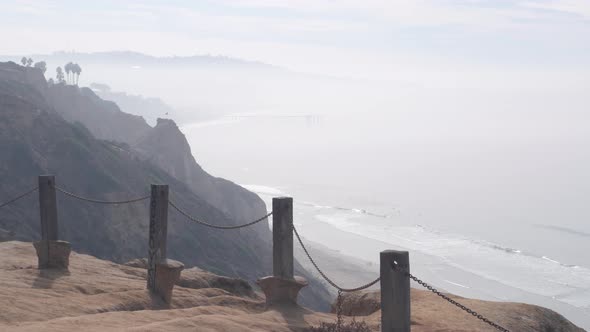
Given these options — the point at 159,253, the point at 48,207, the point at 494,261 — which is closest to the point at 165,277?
the point at 159,253

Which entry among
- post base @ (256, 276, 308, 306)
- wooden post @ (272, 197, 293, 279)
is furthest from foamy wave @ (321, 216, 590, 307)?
wooden post @ (272, 197, 293, 279)

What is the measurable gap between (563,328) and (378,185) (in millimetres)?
114232

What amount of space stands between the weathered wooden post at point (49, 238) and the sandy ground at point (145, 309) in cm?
27

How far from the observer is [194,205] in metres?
52.6

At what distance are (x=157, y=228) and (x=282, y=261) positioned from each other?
76.0 inches

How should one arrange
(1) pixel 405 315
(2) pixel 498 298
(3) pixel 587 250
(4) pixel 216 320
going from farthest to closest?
(3) pixel 587 250 < (2) pixel 498 298 < (4) pixel 216 320 < (1) pixel 405 315

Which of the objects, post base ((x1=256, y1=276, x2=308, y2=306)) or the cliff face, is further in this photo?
the cliff face

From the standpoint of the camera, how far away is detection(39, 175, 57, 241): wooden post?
41.6 feet

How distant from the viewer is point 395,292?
7434 mm

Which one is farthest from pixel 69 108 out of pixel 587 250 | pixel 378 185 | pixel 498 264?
pixel 378 185

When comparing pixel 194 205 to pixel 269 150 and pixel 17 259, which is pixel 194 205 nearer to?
pixel 17 259

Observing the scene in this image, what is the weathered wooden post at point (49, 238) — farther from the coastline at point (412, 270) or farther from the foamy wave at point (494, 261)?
the foamy wave at point (494, 261)

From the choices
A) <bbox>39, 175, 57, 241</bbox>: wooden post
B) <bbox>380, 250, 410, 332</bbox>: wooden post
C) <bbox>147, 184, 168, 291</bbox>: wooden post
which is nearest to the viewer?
<bbox>380, 250, 410, 332</bbox>: wooden post

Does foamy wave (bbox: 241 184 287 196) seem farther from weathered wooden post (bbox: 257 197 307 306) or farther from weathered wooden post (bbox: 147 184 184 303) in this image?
weathered wooden post (bbox: 257 197 307 306)
